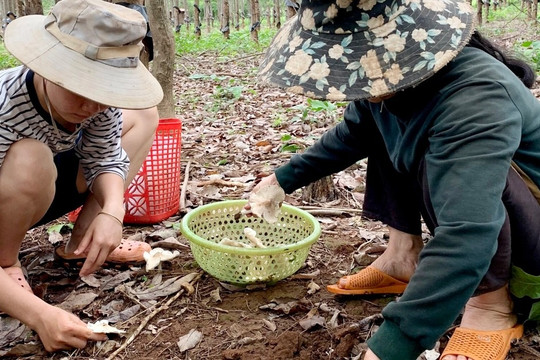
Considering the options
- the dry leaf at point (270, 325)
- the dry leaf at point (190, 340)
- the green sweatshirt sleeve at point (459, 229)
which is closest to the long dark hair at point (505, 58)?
the green sweatshirt sleeve at point (459, 229)

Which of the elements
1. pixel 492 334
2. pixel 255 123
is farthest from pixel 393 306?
pixel 255 123

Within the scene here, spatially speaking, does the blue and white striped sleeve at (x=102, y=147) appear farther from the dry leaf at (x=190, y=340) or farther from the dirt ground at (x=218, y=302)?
the dry leaf at (x=190, y=340)

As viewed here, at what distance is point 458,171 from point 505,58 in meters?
0.49

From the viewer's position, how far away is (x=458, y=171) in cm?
121

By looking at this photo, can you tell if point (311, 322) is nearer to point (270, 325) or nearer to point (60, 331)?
point (270, 325)

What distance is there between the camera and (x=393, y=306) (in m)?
1.20

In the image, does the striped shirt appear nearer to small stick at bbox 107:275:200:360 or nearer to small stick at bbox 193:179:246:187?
small stick at bbox 107:275:200:360

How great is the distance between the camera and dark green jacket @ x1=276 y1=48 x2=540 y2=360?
1164 mm

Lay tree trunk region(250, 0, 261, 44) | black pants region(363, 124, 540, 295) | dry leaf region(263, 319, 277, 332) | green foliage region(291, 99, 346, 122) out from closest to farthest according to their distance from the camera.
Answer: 1. black pants region(363, 124, 540, 295)
2. dry leaf region(263, 319, 277, 332)
3. green foliage region(291, 99, 346, 122)
4. tree trunk region(250, 0, 261, 44)

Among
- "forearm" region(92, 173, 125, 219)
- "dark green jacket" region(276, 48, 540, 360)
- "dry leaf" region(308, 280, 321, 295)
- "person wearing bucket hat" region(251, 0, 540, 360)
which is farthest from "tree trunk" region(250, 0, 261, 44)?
"dark green jacket" region(276, 48, 540, 360)

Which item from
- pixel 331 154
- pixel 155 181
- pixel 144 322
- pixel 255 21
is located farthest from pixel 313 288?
pixel 255 21

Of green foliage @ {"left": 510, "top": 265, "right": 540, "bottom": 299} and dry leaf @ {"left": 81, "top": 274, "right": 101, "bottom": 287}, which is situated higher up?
green foliage @ {"left": 510, "top": 265, "right": 540, "bottom": 299}

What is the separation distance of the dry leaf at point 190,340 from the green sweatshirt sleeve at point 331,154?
59cm

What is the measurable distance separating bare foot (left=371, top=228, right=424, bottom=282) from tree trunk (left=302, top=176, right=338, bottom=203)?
2.64 feet
